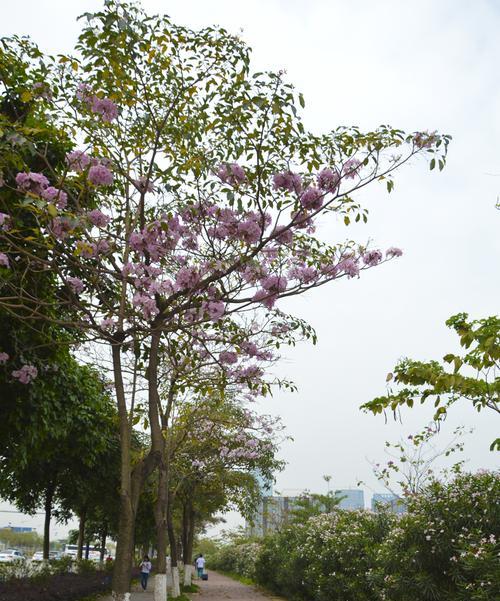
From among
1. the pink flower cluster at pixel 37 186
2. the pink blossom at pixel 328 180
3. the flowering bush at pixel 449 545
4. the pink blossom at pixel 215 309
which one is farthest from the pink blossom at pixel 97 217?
the flowering bush at pixel 449 545

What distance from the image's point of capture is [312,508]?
26.4 m

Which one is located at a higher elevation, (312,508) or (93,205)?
(93,205)

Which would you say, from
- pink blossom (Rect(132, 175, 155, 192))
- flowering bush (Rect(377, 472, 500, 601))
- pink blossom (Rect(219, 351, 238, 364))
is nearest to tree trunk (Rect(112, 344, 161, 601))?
pink blossom (Rect(219, 351, 238, 364))

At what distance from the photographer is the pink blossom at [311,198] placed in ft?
18.8

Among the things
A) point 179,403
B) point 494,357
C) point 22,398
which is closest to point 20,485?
point 179,403

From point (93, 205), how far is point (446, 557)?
6394 mm

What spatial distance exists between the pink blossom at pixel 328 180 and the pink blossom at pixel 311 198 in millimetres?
73

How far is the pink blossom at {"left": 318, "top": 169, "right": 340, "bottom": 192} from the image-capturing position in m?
5.72

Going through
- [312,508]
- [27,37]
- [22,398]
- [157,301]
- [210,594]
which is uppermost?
[27,37]

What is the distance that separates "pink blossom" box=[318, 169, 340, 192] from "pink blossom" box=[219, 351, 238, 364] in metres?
2.40

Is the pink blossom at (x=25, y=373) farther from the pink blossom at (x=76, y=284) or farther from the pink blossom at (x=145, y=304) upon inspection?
the pink blossom at (x=145, y=304)

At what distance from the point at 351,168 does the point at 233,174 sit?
1.10 m

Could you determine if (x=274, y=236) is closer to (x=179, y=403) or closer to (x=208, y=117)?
(x=208, y=117)

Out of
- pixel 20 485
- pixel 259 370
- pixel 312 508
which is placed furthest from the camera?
pixel 312 508
